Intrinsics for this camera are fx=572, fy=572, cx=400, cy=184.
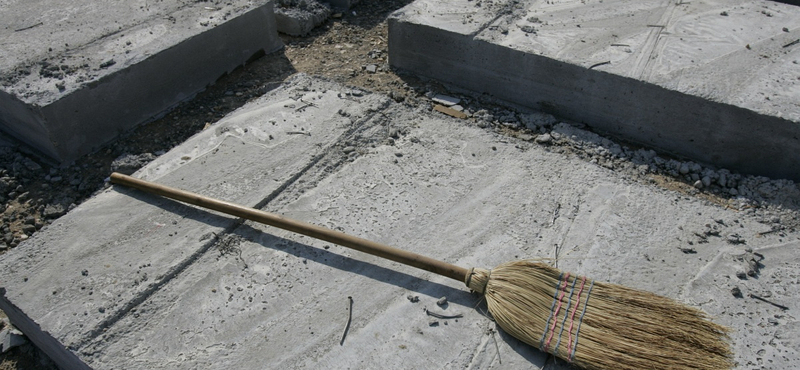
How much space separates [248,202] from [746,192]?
288 centimetres

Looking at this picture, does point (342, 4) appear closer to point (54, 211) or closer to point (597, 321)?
point (54, 211)

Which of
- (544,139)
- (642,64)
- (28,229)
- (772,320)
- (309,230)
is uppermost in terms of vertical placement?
(642,64)

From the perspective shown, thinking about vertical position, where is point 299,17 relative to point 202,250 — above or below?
above

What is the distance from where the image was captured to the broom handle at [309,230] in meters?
2.59

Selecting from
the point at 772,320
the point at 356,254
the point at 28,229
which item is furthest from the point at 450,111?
the point at 28,229

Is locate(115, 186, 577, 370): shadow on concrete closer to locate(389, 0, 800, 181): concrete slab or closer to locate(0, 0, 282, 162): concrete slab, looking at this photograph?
locate(0, 0, 282, 162): concrete slab

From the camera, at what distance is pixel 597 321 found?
236 cm

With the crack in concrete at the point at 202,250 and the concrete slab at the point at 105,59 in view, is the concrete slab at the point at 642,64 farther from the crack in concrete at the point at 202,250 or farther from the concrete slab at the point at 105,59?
the concrete slab at the point at 105,59

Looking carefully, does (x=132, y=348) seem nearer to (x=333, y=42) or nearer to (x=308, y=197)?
(x=308, y=197)

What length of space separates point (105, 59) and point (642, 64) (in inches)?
143

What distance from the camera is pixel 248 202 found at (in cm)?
311

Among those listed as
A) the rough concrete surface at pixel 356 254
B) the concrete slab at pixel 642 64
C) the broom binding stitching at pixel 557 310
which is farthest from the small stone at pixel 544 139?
the broom binding stitching at pixel 557 310

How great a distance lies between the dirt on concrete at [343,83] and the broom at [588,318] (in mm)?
1083

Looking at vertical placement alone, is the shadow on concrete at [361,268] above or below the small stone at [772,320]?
above
